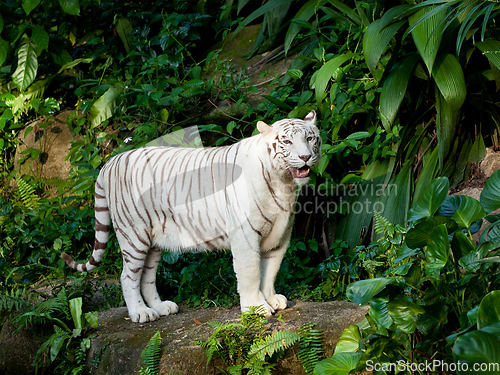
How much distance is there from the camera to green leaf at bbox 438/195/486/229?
85.4 inches

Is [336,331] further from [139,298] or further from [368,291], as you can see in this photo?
[139,298]

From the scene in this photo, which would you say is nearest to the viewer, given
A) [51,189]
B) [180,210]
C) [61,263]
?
[180,210]

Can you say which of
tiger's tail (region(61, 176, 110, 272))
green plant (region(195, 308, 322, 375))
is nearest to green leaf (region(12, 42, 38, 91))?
tiger's tail (region(61, 176, 110, 272))

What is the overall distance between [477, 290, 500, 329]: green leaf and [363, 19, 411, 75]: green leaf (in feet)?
7.34

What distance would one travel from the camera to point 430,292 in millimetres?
2043

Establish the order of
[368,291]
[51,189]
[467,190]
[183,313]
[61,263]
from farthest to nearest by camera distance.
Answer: [51,189] < [61,263] < [467,190] < [183,313] < [368,291]

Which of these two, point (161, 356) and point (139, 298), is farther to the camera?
point (139, 298)

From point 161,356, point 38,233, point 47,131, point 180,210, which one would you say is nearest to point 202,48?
point 47,131

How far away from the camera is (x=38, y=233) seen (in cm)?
440

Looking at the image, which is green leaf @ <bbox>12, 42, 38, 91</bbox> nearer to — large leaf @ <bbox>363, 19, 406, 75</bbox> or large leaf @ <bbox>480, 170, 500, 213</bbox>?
large leaf @ <bbox>363, 19, 406, 75</bbox>

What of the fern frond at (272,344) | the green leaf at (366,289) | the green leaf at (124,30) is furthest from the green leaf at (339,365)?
the green leaf at (124,30)

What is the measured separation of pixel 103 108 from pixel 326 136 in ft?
8.35

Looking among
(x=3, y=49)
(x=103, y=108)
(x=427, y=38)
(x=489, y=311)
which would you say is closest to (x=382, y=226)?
(x=489, y=311)

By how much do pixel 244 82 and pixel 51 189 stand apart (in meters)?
2.74
